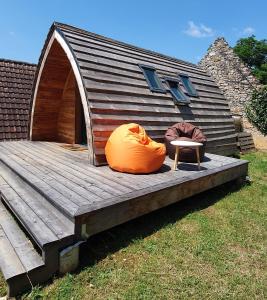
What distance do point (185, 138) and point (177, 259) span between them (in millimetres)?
3727

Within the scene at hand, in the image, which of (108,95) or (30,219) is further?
(108,95)

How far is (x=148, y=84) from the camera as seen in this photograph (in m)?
8.27

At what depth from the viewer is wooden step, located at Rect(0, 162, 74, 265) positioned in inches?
129

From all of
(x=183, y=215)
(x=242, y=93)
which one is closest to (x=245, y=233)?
(x=183, y=215)

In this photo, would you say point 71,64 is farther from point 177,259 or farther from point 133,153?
point 177,259

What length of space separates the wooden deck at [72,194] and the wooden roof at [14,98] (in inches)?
129

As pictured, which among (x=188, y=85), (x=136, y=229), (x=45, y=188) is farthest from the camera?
(x=188, y=85)

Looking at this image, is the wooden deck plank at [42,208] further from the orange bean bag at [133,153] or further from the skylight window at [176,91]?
the skylight window at [176,91]

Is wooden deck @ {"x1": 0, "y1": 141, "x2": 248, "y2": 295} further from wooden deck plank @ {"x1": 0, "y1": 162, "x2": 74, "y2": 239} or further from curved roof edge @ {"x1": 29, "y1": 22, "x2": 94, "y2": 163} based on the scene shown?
curved roof edge @ {"x1": 29, "y1": 22, "x2": 94, "y2": 163}

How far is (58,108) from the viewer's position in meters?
10.1

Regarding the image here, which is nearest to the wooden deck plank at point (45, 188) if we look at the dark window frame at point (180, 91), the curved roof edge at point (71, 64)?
the curved roof edge at point (71, 64)

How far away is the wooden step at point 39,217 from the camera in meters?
3.28

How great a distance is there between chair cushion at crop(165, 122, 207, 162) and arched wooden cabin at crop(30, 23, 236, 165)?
15.2 inches

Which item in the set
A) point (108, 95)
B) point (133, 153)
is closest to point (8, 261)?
point (133, 153)
